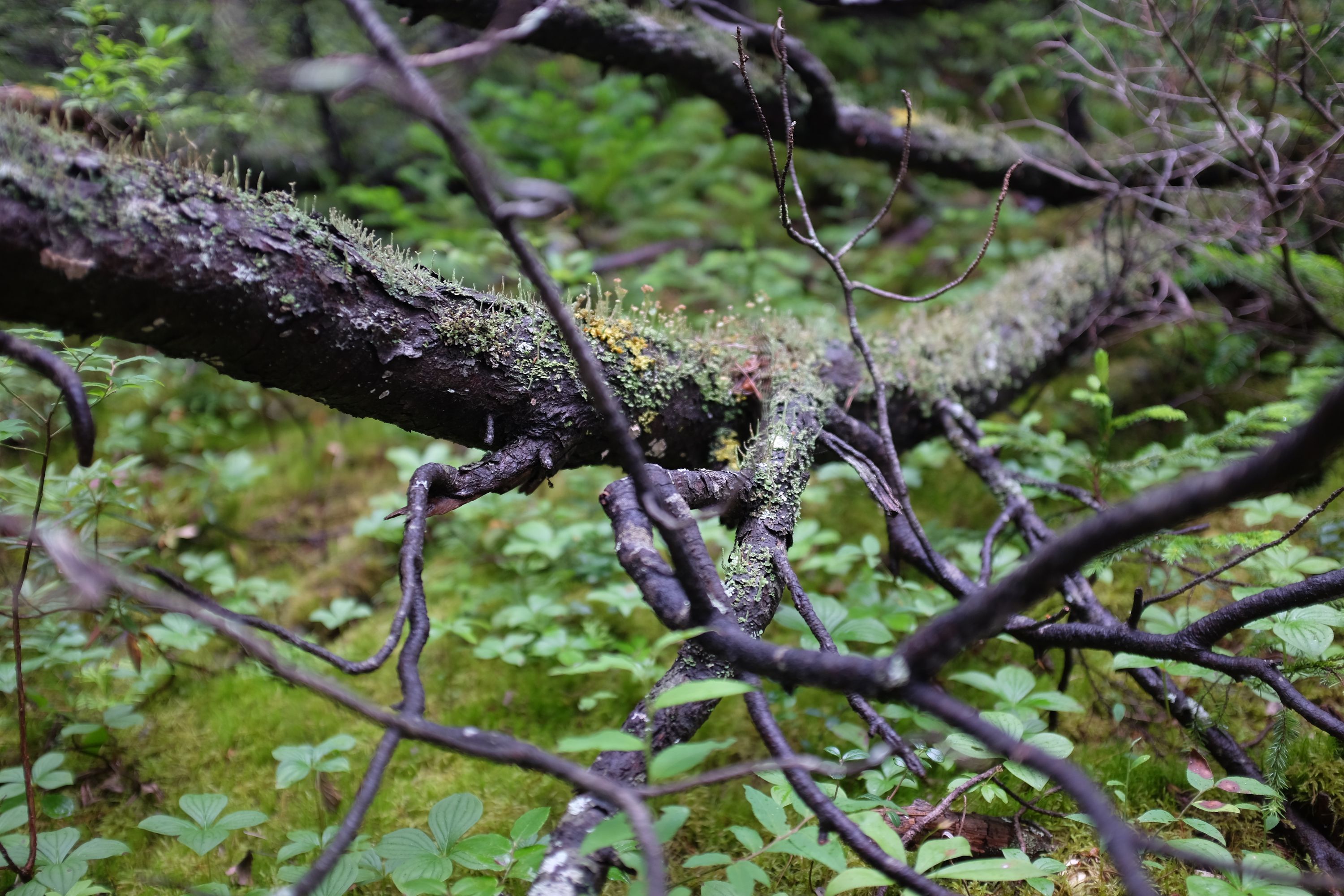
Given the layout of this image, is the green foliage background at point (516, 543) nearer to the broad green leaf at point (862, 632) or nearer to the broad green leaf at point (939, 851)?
the broad green leaf at point (862, 632)

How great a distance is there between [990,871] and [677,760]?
64 cm

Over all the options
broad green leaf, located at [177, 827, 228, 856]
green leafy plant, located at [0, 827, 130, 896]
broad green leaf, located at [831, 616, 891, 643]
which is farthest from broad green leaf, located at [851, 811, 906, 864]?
green leafy plant, located at [0, 827, 130, 896]

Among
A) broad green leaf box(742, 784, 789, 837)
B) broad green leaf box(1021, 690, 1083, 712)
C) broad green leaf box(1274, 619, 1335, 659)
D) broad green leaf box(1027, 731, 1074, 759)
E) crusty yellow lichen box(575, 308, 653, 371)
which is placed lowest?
broad green leaf box(1021, 690, 1083, 712)

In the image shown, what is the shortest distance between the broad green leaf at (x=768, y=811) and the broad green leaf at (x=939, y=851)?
25 centimetres

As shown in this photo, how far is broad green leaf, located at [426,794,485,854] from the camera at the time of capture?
1.45 meters

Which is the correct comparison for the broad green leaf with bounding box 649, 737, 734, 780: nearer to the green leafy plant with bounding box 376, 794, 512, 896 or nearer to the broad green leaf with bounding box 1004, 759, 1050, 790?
the green leafy plant with bounding box 376, 794, 512, 896

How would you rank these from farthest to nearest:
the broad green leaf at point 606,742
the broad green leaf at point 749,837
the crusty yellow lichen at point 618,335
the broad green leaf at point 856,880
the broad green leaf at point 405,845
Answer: the crusty yellow lichen at point 618,335 < the broad green leaf at point 405,845 < the broad green leaf at point 749,837 < the broad green leaf at point 856,880 < the broad green leaf at point 606,742

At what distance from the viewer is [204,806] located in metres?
1.62

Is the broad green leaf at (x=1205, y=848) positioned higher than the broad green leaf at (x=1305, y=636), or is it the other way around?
the broad green leaf at (x=1305, y=636)

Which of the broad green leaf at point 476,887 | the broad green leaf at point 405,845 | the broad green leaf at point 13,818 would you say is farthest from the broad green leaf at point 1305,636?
the broad green leaf at point 13,818

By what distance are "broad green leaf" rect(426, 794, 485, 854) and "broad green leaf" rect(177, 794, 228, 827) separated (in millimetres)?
540

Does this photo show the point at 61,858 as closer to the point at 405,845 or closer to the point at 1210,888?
the point at 405,845

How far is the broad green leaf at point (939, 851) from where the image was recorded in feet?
4.17

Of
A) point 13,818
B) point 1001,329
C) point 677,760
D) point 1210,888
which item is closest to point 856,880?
point 677,760
